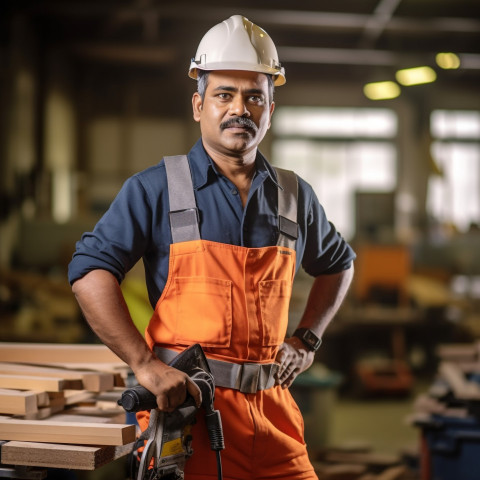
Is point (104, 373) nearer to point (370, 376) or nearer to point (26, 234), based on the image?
point (370, 376)

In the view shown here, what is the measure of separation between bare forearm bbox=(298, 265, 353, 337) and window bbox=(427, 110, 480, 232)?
11931 millimetres

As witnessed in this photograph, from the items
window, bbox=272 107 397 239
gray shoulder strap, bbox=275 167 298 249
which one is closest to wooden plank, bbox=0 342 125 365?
gray shoulder strap, bbox=275 167 298 249

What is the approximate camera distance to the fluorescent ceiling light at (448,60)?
969cm

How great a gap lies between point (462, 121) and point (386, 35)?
3087 mm

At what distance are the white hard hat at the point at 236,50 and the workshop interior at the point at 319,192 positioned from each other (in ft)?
2.70

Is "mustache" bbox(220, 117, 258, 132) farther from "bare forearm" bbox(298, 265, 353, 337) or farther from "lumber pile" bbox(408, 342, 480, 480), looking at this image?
"lumber pile" bbox(408, 342, 480, 480)

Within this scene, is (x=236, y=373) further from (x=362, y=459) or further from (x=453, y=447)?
(x=362, y=459)

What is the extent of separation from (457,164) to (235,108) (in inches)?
504

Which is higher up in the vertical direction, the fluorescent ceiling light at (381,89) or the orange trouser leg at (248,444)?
the fluorescent ceiling light at (381,89)

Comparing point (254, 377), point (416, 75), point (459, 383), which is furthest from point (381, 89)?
point (254, 377)

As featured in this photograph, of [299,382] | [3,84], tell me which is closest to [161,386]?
[299,382]

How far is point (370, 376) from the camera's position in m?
8.02

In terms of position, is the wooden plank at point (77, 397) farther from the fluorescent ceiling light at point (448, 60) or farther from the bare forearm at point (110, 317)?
the fluorescent ceiling light at point (448, 60)

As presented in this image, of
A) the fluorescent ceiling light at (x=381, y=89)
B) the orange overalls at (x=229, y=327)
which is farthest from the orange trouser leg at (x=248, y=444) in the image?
the fluorescent ceiling light at (x=381, y=89)
